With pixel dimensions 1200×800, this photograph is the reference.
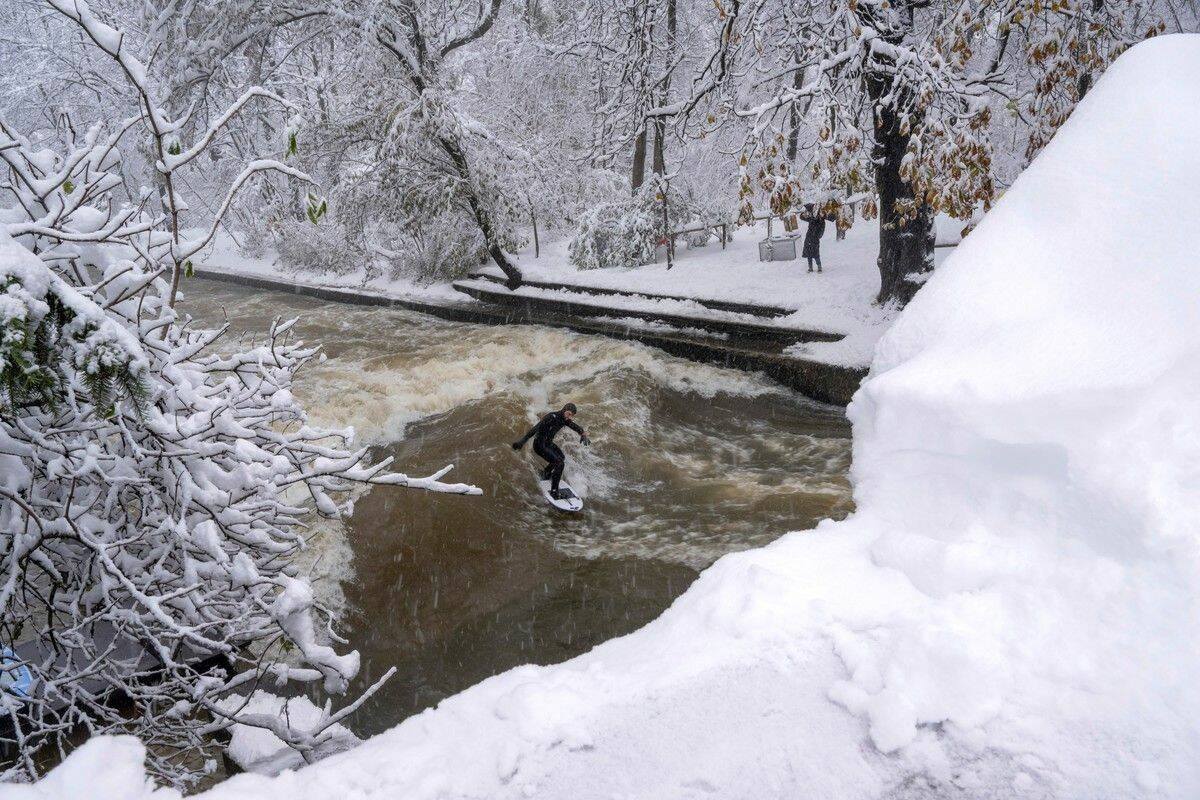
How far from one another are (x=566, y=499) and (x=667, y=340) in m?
5.44

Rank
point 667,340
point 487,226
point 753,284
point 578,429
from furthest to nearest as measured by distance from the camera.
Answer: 1. point 487,226
2. point 753,284
3. point 667,340
4. point 578,429

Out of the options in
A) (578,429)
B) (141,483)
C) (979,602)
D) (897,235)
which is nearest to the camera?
(979,602)

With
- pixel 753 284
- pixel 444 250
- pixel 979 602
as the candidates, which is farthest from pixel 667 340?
pixel 979 602

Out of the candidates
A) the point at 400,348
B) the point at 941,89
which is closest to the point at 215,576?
the point at 941,89

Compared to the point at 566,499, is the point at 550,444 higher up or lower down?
higher up

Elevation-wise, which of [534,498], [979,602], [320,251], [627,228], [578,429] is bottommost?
[534,498]

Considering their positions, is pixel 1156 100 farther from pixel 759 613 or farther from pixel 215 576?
pixel 215 576

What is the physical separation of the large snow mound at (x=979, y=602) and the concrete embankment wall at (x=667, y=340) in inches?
311

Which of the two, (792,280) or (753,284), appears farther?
(753,284)

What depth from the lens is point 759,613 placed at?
2.77 meters

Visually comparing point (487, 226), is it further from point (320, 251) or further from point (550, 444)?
point (550, 444)

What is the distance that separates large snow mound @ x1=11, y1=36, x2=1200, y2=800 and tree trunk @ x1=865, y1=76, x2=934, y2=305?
8.56 metres

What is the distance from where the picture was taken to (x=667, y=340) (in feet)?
44.6

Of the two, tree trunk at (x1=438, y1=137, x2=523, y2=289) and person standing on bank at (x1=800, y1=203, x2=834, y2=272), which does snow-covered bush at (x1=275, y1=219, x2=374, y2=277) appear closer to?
tree trunk at (x1=438, y1=137, x2=523, y2=289)
